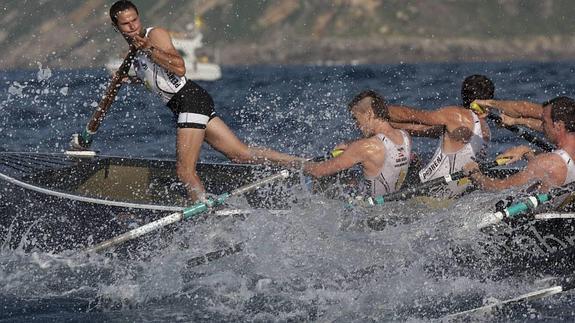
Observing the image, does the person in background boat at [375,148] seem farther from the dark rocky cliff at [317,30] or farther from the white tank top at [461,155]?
the dark rocky cliff at [317,30]

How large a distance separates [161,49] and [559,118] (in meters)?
4.75

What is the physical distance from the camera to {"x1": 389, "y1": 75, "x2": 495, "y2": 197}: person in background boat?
38.2ft

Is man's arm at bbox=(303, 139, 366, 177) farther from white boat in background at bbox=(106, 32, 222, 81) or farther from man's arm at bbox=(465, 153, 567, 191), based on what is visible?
white boat in background at bbox=(106, 32, 222, 81)

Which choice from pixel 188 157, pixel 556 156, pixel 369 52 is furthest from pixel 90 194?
pixel 369 52

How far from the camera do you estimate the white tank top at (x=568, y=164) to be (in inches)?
413

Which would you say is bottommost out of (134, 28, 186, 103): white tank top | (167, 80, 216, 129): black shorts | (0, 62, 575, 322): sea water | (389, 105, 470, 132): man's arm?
(0, 62, 575, 322): sea water

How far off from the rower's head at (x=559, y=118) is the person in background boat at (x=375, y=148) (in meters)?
1.70

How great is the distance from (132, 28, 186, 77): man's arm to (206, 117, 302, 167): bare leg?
100 cm

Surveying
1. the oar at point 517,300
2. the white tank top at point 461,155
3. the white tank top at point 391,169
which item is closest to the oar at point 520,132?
the white tank top at point 461,155

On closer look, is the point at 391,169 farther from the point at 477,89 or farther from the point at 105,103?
the point at 105,103

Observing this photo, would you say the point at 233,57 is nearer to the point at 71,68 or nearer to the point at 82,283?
the point at 71,68

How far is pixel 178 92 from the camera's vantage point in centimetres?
1278

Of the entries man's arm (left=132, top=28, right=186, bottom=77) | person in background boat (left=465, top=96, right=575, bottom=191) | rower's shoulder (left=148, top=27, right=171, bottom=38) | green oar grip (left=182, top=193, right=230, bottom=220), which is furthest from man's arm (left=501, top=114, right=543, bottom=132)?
rower's shoulder (left=148, top=27, right=171, bottom=38)

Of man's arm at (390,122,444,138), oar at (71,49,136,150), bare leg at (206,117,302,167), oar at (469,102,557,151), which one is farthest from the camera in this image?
bare leg at (206,117,302,167)
